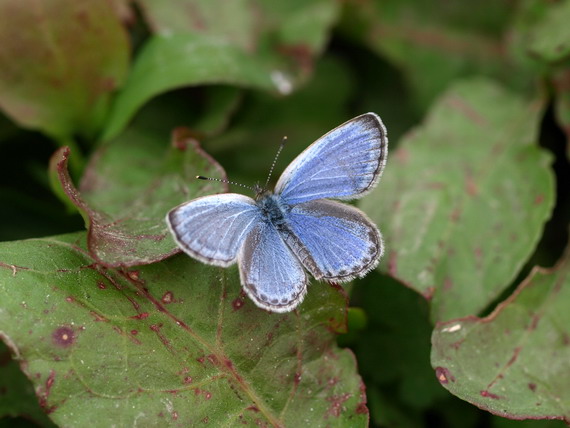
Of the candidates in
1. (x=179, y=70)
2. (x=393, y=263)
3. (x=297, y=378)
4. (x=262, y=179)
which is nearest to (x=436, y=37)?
(x=262, y=179)

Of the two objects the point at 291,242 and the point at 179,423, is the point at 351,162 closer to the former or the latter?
the point at 291,242

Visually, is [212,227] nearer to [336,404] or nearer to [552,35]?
[336,404]

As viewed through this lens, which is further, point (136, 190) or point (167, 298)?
point (136, 190)

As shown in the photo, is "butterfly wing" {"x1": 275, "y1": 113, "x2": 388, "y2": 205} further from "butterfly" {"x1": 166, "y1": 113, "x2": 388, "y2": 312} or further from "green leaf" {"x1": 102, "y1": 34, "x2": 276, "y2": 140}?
"green leaf" {"x1": 102, "y1": 34, "x2": 276, "y2": 140}

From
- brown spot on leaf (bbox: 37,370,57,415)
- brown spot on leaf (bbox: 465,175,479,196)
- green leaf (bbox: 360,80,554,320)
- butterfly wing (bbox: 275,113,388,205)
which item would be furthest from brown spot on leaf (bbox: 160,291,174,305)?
brown spot on leaf (bbox: 465,175,479,196)

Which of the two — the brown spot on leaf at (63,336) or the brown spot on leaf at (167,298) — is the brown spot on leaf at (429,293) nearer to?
the brown spot on leaf at (167,298)

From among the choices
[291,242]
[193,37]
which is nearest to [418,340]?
[291,242]
